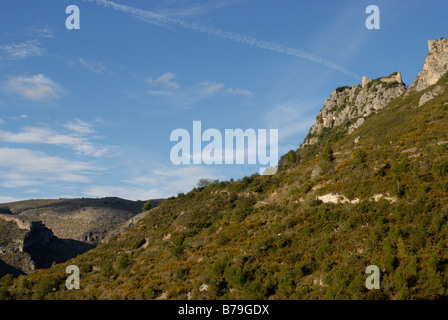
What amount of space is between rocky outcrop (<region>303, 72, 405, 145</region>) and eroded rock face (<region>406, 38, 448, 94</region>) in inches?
427

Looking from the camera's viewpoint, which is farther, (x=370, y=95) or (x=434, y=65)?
(x=370, y=95)

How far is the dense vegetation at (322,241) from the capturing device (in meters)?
27.9

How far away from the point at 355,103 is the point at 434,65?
1002 inches

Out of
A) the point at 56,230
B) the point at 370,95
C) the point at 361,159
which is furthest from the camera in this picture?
the point at 56,230

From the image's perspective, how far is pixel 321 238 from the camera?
118 feet

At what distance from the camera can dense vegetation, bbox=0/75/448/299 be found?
27930 millimetres

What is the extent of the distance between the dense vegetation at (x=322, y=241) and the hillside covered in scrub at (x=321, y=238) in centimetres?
13

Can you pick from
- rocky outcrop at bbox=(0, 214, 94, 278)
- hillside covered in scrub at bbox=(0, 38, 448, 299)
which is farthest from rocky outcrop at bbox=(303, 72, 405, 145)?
rocky outcrop at bbox=(0, 214, 94, 278)

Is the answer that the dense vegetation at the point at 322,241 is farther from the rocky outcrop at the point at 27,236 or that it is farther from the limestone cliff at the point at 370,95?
the rocky outcrop at the point at 27,236

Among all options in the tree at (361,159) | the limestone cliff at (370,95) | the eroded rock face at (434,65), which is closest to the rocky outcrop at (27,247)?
the tree at (361,159)

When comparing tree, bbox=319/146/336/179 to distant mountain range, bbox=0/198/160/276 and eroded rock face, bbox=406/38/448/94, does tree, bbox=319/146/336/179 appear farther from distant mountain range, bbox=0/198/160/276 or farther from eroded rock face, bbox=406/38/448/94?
distant mountain range, bbox=0/198/160/276

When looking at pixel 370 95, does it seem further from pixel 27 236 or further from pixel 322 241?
pixel 27 236

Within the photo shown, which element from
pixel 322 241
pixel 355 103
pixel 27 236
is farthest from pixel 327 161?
pixel 27 236

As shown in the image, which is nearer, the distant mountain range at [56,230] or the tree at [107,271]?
the tree at [107,271]
